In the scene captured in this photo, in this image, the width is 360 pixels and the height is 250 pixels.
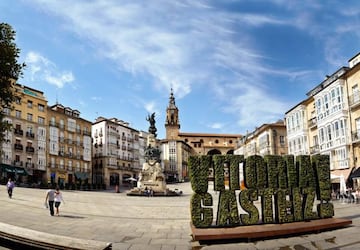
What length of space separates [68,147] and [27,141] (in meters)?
11.3

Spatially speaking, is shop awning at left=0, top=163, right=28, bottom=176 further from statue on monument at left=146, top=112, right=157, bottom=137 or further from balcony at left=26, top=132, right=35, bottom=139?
statue on monument at left=146, top=112, right=157, bottom=137

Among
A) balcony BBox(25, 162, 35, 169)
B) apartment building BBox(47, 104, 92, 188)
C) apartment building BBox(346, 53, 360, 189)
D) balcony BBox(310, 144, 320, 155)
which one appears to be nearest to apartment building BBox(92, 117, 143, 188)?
apartment building BBox(47, 104, 92, 188)

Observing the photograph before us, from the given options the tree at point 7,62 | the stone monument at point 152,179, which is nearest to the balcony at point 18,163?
the stone monument at point 152,179

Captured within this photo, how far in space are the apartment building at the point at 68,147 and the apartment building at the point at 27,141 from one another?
215 centimetres

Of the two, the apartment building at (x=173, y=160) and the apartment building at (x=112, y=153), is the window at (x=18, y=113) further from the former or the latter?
the apartment building at (x=173, y=160)

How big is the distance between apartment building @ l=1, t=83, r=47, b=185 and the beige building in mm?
53449

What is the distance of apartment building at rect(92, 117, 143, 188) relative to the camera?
260 feet

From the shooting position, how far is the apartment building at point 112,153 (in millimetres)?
79312

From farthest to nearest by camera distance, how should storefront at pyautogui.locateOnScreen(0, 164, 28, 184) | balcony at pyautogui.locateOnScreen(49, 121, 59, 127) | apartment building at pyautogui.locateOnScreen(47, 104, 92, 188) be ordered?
balcony at pyautogui.locateOnScreen(49, 121, 59, 127) < apartment building at pyautogui.locateOnScreen(47, 104, 92, 188) < storefront at pyautogui.locateOnScreen(0, 164, 28, 184)

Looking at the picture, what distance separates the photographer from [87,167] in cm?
7344

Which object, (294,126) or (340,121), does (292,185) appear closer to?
(340,121)

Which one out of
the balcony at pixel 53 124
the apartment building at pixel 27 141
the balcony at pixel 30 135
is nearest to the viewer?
the apartment building at pixel 27 141

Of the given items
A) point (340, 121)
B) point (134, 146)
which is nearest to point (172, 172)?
point (134, 146)

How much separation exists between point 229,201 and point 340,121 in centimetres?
2607
